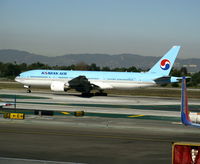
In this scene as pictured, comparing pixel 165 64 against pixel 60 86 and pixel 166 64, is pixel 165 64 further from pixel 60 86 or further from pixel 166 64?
pixel 60 86

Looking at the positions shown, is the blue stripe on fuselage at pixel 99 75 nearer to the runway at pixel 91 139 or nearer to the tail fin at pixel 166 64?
the tail fin at pixel 166 64

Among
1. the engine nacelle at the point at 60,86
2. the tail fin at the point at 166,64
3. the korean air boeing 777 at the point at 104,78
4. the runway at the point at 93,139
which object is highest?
the tail fin at the point at 166,64

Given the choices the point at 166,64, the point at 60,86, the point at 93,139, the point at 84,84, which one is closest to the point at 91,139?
the point at 93,139

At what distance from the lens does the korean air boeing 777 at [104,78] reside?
62.2 meters

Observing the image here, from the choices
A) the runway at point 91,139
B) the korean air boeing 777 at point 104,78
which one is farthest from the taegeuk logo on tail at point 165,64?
the runway at point 91,139

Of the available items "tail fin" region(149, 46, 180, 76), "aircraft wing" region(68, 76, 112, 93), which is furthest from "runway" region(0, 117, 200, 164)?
"tail fin" region(149, 46, 180, 76)

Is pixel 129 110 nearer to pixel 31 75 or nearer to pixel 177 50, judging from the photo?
pixel 177 50

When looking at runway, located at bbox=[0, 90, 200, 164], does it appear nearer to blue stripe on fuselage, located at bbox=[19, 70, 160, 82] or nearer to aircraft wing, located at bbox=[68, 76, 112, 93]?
aircraft wing, located at bbox=[68, 76, 112, 93]

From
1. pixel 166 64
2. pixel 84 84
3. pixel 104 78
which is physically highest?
pixel 166 64

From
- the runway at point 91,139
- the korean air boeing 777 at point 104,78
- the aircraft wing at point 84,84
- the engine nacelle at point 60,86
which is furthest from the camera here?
the engine nacelle at point 60,86

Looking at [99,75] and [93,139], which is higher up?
[99,75]

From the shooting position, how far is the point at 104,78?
64562 mm

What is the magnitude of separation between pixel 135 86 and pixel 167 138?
36608 millimetres

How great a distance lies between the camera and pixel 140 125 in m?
31.8
